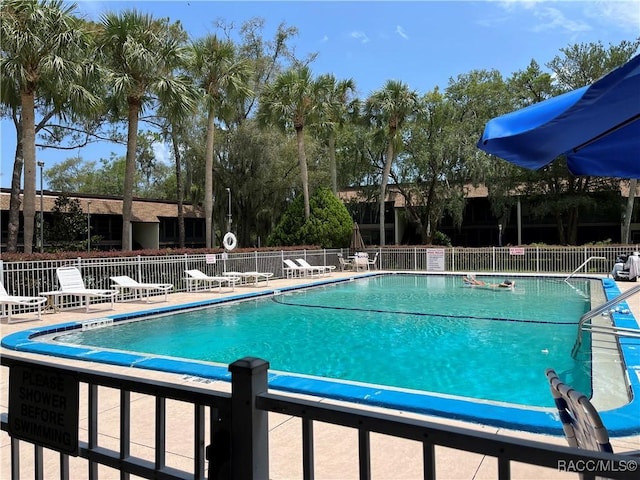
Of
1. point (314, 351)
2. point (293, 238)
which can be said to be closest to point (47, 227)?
point (293, 238)

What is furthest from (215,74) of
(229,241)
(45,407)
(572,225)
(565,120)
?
(572,225)

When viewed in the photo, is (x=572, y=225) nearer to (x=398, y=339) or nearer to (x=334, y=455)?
(x=398, y=339)

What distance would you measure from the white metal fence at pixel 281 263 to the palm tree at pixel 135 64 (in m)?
2.57

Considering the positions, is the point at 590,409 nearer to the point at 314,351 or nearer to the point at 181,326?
the point at 314,351

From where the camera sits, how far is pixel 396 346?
27.2ft

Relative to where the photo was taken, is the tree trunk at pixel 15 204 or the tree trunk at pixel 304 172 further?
the tree trunk at pixel 304 172

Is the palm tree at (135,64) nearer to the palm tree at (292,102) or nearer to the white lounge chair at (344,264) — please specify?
the palm tree at (292,102)

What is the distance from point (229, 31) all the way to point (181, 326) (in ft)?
94.1

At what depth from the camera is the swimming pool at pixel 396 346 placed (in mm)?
5344

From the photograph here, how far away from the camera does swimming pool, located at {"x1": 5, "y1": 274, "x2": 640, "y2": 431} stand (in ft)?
17.5

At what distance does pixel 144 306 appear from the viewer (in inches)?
464

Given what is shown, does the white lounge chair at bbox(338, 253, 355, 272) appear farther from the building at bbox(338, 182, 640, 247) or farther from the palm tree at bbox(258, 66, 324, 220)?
the building at bbox(338, 182, 640, 247)

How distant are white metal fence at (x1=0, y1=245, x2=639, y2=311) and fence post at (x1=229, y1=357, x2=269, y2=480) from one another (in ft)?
34.5

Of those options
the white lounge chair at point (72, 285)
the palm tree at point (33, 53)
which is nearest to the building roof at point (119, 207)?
the palm tree at point (33, 53)
